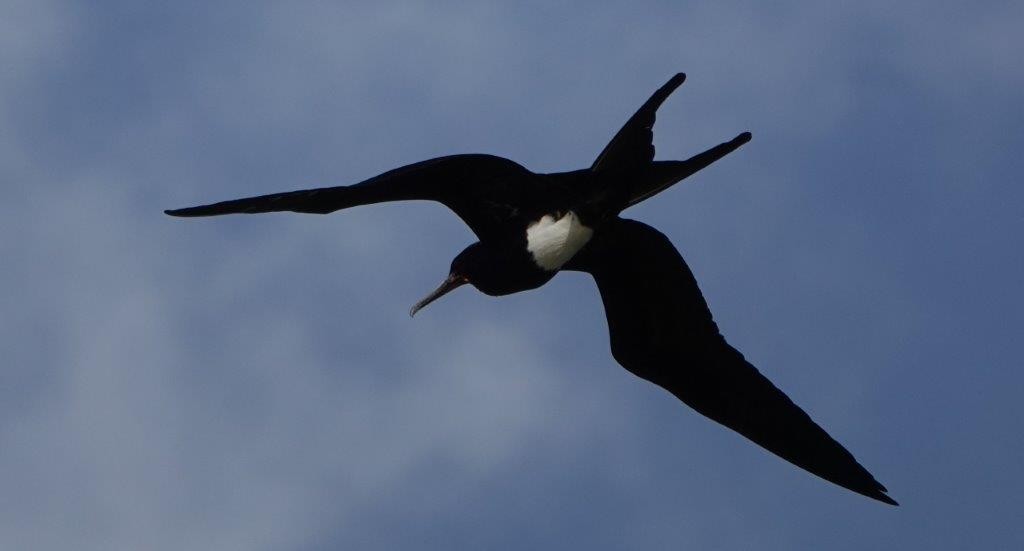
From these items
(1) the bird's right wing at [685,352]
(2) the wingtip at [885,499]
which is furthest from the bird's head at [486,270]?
(2) the wingtip at [885,499]

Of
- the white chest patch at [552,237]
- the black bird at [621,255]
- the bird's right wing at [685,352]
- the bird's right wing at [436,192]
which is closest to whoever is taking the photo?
the bird's right wing at [436,192]

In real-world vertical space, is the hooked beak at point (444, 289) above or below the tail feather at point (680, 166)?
below

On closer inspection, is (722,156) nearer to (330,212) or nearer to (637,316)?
(637,316)

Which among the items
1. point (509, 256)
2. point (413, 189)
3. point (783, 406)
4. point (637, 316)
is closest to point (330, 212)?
point (413, 189)

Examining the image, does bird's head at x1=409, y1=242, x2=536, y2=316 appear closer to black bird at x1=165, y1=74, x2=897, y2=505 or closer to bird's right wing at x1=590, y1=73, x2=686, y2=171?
black bird at x1=165, y1=74, x2=897, y2=505

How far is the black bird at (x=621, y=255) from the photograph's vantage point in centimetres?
804

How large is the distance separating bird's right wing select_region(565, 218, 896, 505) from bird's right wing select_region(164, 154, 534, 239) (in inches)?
27.0

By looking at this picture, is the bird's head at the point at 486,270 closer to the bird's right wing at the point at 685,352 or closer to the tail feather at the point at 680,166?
the bird's right wing at the point at 685,352

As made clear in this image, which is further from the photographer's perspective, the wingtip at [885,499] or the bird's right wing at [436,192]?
the wingtip at [885,499]

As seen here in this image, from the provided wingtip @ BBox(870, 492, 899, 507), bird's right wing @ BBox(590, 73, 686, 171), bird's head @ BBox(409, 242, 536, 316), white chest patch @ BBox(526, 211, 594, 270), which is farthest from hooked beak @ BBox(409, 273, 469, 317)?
wingtip @ BBox(870, 492, 899, 507)

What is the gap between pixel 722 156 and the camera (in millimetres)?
8273

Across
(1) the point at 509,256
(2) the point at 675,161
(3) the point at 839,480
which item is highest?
(2) the point at 675,161

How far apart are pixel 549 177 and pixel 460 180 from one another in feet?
1.61

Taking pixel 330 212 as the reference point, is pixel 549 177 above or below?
above
